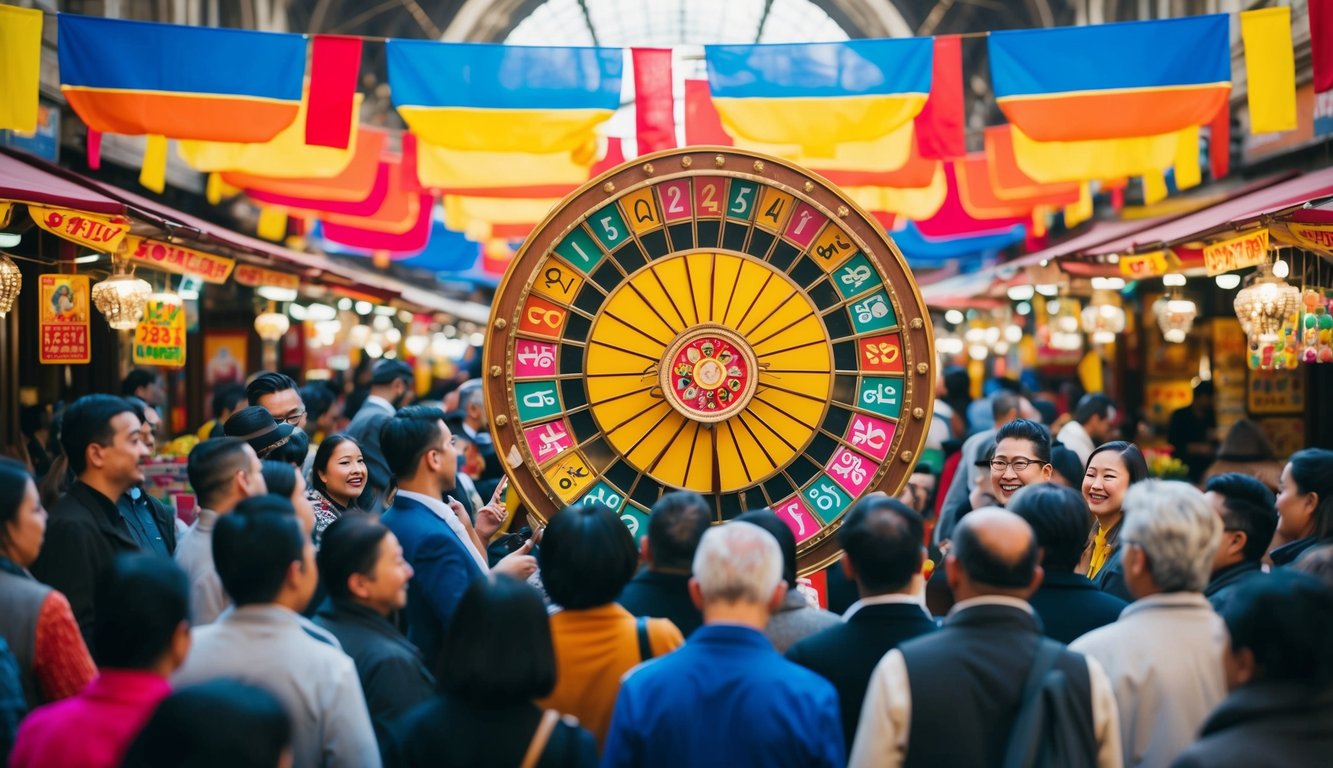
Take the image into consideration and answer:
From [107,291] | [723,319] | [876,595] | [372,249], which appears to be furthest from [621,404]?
[372,249]

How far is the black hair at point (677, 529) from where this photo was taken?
3531mm

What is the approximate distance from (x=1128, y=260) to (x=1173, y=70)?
2.03 metres

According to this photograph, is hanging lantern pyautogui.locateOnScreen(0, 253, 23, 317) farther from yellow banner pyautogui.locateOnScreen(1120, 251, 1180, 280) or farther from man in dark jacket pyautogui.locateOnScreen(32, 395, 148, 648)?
yellow banner pyautogui.locateOnScreen(1120, 251, 1180, 280)

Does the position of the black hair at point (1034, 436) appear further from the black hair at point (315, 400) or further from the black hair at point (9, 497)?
the black hair at point (315, 400)

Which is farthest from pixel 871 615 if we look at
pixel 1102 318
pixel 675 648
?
pixel 1102 318

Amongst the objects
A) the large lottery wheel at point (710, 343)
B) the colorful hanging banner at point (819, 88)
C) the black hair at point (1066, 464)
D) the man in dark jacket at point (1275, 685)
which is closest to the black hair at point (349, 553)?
the large lottery wheel at point (710, 343)

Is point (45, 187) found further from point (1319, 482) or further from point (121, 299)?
point (1319, 482)

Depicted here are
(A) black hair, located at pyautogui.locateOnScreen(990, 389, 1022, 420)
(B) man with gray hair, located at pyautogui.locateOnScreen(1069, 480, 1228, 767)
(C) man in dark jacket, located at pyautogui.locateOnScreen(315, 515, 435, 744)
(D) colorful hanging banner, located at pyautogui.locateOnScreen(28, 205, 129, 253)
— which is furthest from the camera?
(A) black hair, located at pyautogui.locateOnScreen(990, 389, 1022, 420)

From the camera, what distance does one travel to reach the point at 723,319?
5.03 metres

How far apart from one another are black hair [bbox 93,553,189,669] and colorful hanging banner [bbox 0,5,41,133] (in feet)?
14.3

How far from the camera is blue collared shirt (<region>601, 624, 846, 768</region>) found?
2807 mm

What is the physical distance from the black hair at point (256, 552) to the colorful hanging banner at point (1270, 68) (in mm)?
5791

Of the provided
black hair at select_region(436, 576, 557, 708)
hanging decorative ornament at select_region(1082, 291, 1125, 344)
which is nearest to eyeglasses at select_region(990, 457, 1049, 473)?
black hair at select_region(436, 576, 557, 708)

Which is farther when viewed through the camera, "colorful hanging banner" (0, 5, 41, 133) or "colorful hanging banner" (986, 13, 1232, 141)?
"colorful hanging banner" (986, 13, 1232, 141)
